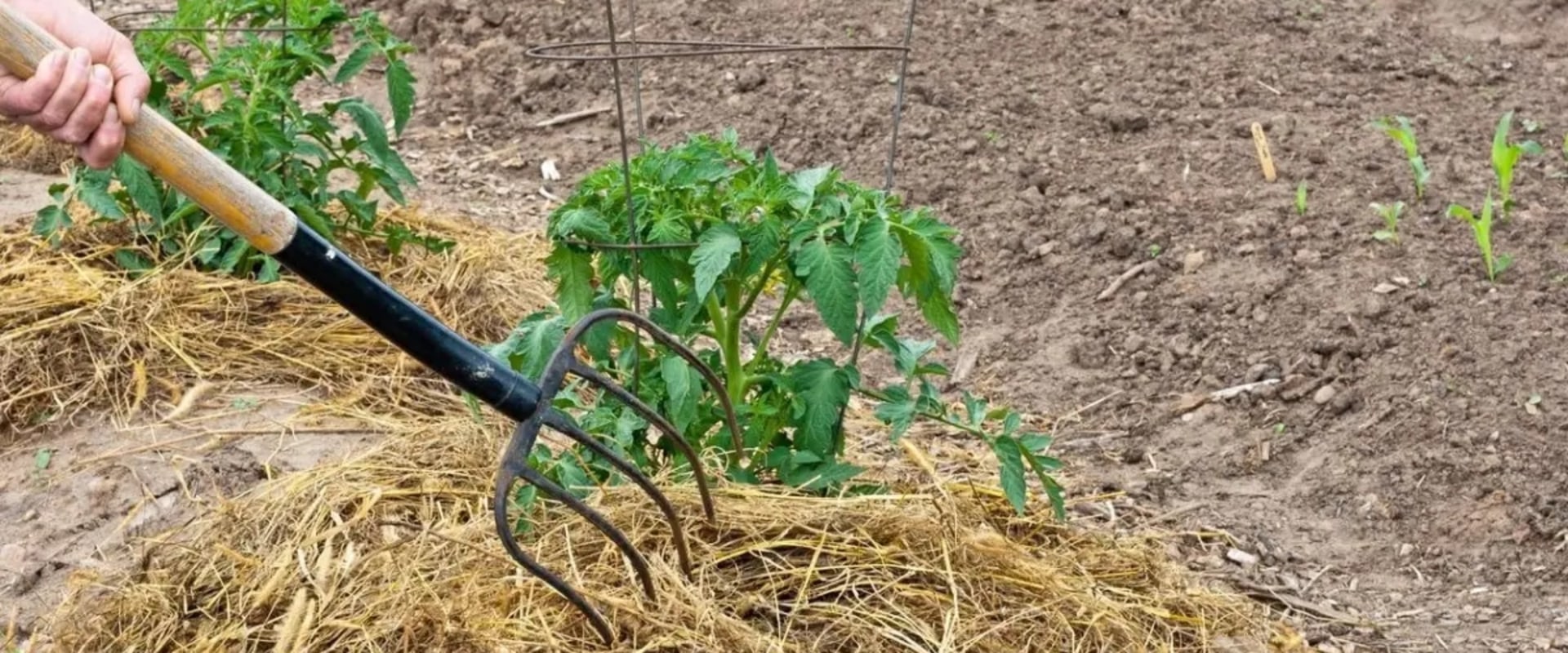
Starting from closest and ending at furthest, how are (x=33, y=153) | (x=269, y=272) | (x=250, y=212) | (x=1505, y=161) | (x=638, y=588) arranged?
(x=250, y=212) < (x=638, y=588) < (x=269, y=272) < (x=1505, y=161) < (x=33, y=153)

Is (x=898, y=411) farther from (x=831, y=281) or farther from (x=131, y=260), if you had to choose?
(x=131, y=260)

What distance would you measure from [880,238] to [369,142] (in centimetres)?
192

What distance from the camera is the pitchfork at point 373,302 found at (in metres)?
2.21

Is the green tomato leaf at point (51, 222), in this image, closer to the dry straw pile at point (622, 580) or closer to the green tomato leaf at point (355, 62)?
the green tomato leaf at point (355, 62)

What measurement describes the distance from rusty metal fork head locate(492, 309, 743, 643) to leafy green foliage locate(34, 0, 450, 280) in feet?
5.40

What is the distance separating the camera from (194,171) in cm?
222

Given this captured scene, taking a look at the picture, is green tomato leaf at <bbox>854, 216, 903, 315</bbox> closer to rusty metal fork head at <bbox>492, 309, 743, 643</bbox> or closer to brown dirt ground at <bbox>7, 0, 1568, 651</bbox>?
rusty metal fork head at <bbox>492, 309, 743, 643</bbox>

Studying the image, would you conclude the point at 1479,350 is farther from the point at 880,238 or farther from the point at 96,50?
the point at 96,50

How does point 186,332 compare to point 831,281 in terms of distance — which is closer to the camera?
point 831,281

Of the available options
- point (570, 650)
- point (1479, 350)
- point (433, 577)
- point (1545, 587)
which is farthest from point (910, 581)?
point (1479, 350)

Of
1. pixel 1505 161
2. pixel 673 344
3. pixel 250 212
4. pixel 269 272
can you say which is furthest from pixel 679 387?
pixel 1505 161

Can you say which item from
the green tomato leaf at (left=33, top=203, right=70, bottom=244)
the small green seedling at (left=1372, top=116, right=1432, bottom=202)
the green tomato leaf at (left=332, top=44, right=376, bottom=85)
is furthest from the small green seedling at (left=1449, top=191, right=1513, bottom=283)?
the green tomato leaf at (left=33, top=203, right=70, bottom=244)

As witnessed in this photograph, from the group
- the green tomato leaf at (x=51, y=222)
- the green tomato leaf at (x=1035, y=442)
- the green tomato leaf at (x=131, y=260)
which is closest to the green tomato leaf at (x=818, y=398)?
the green tomato leaf at (x=1035, y=442)

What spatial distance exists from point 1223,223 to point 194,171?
3023mm
